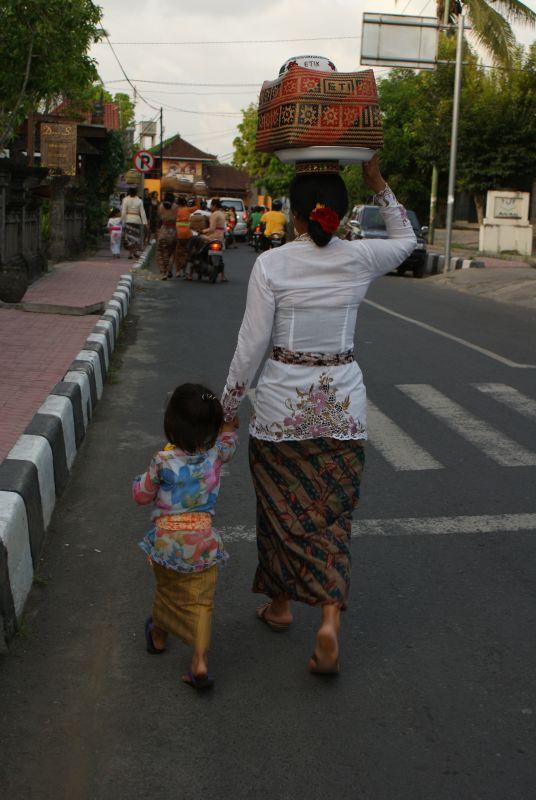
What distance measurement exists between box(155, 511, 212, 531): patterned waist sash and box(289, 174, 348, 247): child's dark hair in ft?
3.37

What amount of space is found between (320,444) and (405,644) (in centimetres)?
87

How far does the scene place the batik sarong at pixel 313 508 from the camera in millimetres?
3605

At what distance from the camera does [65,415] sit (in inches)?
244

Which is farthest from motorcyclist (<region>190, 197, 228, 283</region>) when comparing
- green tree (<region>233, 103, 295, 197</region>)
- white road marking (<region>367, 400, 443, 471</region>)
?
green tree (<region>233, 103, 295, 197</region>)

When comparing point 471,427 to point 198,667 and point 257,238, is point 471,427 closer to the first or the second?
point 198,667

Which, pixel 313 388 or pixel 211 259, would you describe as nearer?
pixel 313 388

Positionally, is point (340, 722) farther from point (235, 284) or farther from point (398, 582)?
point (235, 284)

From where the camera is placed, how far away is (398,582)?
4.48 m

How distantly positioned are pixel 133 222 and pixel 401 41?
27.3ft

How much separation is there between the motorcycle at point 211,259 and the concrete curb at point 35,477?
1266 cm

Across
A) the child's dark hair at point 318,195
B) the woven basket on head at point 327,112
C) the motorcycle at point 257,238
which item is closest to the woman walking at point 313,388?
the child's dark hair at point 318,195

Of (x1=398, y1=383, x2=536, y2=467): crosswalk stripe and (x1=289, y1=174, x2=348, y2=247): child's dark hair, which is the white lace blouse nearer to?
(x1=289, y1=174, x2=348, y2=247): child's dark hair

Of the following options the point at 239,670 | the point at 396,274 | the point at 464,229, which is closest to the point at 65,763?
the point at 239,670

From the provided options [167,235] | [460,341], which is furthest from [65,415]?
[167,235]
